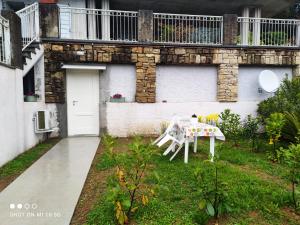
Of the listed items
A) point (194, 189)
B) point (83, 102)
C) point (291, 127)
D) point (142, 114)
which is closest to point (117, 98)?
point (142, 114)

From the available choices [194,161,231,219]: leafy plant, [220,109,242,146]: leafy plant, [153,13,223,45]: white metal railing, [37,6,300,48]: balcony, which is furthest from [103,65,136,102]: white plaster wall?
[194,161,231,219]: leafy plant

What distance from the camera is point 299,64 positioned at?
10070 mm

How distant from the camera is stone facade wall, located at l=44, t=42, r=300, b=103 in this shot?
342 inches

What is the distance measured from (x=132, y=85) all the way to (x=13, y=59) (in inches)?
161

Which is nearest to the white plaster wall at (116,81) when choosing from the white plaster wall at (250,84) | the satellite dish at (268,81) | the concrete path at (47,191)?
the concrete path at (47,191)

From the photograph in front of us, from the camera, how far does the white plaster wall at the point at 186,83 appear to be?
954 cm

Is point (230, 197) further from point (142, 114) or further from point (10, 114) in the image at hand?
point (142, 114)

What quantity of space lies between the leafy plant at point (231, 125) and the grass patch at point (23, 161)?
537 cm

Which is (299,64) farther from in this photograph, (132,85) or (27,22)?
(27,22)

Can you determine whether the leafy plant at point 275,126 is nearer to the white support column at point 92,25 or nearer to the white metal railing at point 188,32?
the white metal railing at point 188,32

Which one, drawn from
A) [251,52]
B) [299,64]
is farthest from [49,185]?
[299,64]

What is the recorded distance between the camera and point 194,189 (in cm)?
407

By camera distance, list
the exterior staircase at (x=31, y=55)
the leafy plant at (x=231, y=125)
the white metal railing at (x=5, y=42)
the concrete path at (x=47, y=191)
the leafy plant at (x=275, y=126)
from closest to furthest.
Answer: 1. the concrete path at (x=47, y=191)
2. the leafy plant at (x=275, y=126)
3. the white metal railing at (x=5, y=42)
4. the exterior staircase at (x=31, y=55)
5. the leafy plant at (x=231, y=125)

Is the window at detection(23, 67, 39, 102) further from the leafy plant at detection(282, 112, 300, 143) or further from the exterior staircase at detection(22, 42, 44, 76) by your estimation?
the leafy plant at detection(282, 112, 300, 143)
